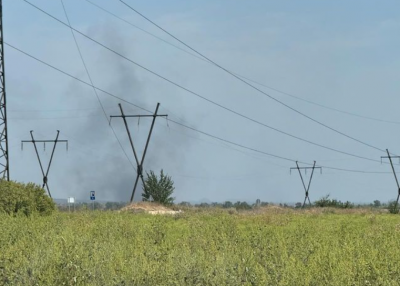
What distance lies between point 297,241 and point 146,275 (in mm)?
6374

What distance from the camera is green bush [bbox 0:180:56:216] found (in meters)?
32.2

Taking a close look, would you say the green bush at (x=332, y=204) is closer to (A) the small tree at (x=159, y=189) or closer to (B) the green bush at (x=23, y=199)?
(A) the small tree at (x=159, y=189)

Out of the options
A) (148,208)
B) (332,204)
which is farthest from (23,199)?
(332,204)

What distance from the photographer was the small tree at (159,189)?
58.6m

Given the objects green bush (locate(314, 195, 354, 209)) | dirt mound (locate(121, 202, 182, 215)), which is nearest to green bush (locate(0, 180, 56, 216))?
dirt mound (locate(121, 202, 182, 215))

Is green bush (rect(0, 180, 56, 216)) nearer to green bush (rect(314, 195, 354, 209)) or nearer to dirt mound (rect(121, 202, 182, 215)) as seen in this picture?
dirt mound (rect(121, 202, 182, 215))

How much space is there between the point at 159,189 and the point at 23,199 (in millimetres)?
27042

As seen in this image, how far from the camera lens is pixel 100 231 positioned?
2136cm

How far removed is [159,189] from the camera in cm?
5941

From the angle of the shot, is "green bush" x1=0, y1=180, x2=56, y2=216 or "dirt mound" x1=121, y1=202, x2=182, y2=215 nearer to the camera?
"green bush" x1=0, y1=180, x2=56, y2=216

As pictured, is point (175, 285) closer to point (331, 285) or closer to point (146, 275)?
point (146, 275)

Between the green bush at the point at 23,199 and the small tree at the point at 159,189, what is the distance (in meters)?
23.2

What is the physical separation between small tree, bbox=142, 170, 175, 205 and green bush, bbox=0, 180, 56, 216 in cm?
2323

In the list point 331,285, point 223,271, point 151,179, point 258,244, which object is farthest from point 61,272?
point 151,179
